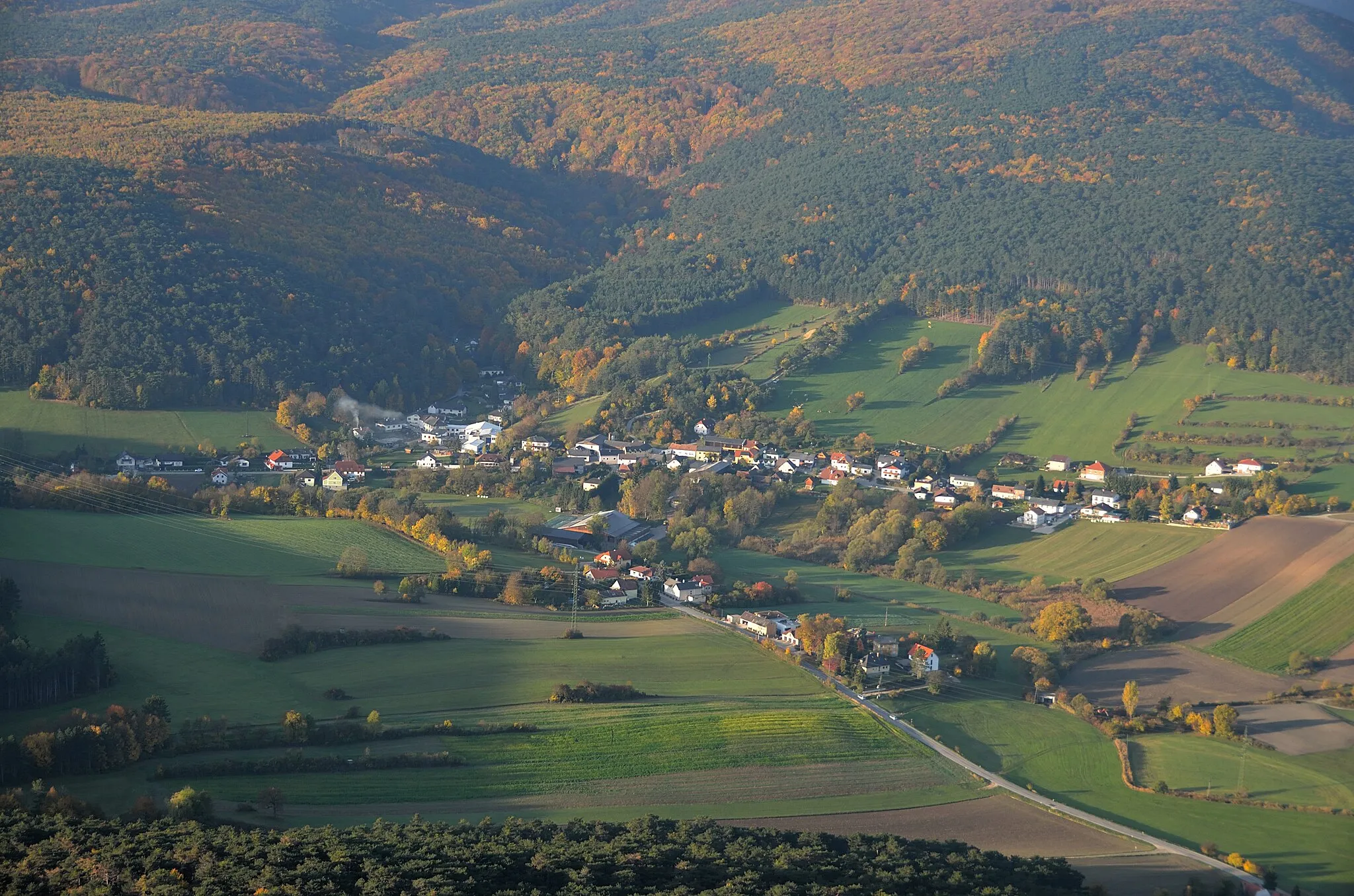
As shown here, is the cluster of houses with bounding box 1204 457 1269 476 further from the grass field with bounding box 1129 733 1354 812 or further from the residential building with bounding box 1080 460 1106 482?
the grass field with bounding box 1129 733 1354 812

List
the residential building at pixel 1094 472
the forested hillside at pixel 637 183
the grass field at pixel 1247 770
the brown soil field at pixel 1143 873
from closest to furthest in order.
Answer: the brown soil field at pixel 1143 873, the grass field at pixel 1247 770, the residential building at pixel 1094 472, the forested hillside at pixel 637 183

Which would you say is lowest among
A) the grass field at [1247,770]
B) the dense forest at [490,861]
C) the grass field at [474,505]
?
the grass field at [1247,770]

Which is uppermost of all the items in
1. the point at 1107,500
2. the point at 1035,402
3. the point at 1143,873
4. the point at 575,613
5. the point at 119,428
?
the point at 119,428

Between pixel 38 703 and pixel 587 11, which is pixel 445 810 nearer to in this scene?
pixel 38 703

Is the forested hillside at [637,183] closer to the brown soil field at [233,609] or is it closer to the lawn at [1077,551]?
the lawn at [1077,551]

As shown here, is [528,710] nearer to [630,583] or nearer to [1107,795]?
[630,583]

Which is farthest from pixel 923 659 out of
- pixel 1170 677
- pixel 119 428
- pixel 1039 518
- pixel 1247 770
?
pixel 119 428

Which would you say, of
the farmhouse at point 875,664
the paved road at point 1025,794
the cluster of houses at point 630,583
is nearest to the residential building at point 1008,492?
the cluster of houses at point 630,583
